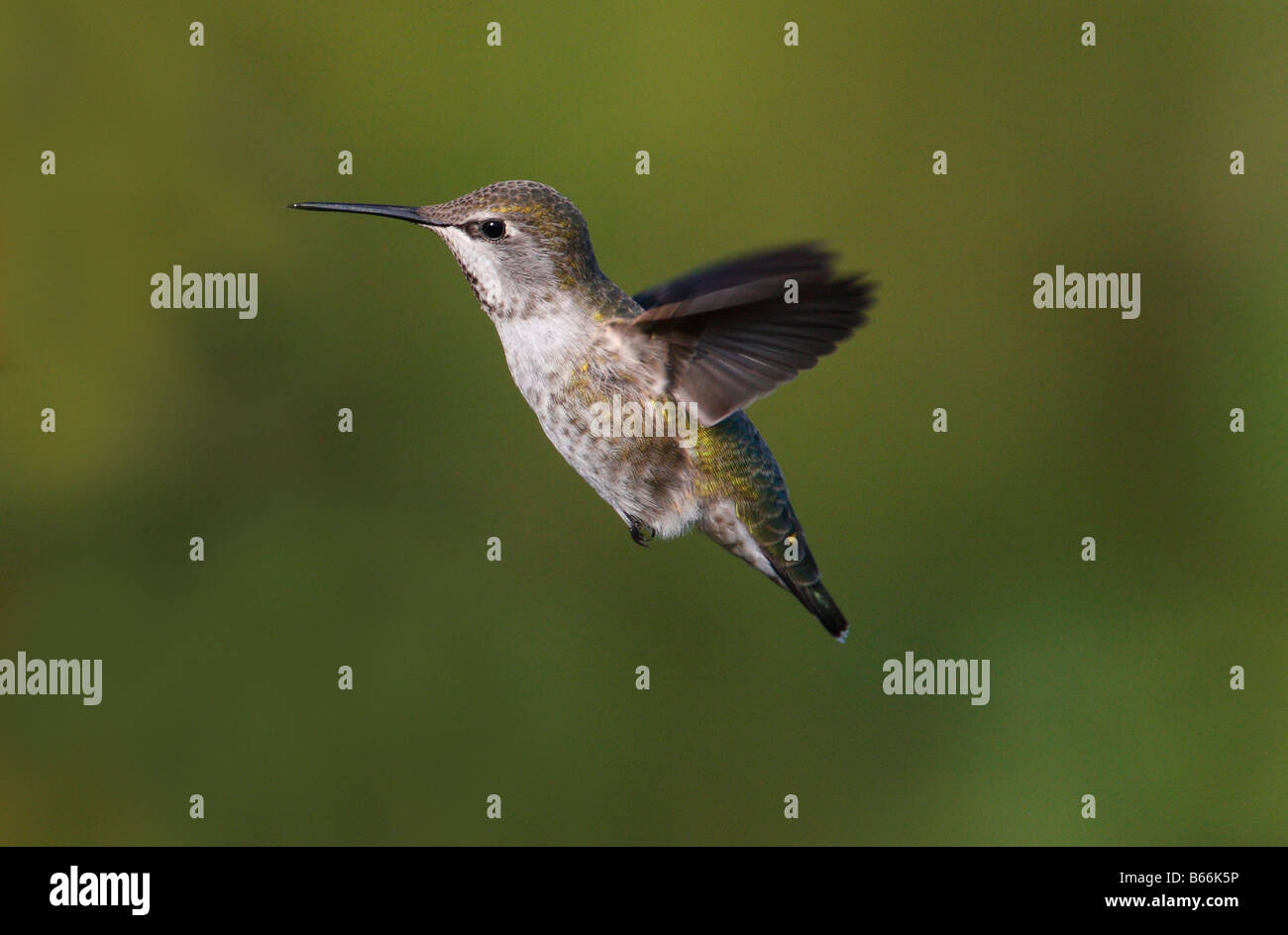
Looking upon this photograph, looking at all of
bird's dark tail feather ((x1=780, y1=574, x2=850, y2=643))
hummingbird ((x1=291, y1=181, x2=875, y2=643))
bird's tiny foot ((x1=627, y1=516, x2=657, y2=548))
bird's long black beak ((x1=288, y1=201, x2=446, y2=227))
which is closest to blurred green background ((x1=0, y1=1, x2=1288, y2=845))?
bird's dark tail feather ((x1=780, y1=574, x2=850, y2=643))

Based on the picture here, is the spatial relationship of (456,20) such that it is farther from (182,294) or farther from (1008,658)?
(1008,658)

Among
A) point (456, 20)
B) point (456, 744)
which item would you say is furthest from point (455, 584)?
point (456, 20)

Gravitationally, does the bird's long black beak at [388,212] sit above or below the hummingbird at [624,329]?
above

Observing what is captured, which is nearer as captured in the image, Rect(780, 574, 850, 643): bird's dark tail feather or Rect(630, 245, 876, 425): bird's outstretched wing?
Rect(630, 245, 876, 425): bird's outstretched wing

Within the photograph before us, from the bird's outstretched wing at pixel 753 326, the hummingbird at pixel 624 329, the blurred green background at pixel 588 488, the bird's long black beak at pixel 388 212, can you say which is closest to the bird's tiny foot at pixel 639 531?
the hummingbird at pixel 624 329

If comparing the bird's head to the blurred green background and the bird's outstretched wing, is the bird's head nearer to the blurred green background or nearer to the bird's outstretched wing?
the bird's outstretched wing

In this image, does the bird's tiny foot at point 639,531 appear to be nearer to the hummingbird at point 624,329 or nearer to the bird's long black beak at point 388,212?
the hummingbird at point 624,329
